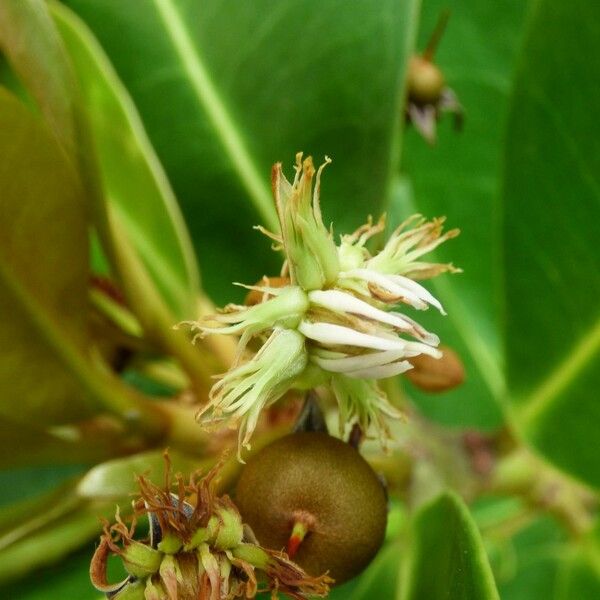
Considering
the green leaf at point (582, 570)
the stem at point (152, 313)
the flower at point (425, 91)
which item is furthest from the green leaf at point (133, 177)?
the green leaf at point (582, 570)

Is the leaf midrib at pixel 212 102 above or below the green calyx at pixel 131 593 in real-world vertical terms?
above

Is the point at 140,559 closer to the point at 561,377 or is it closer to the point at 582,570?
the point at 561,377

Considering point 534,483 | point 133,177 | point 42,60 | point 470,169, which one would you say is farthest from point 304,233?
point 470,169

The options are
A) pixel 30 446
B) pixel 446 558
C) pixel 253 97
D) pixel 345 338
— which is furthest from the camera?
pixel 253 97

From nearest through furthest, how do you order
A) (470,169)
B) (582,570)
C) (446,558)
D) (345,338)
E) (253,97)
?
1. (345,338)
2. (446,558)
3. (253,97)
4. (582,570)
5. (470,169)

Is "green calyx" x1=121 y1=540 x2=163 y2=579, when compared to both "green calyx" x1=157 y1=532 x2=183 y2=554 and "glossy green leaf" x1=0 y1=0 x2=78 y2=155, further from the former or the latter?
"glossy green leaf" x1=0 y1=0 x2=78 y2=155

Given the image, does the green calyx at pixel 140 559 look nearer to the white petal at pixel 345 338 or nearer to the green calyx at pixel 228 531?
the green calyx at pixel 228 531
